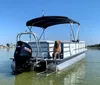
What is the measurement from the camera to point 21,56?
9562 mm

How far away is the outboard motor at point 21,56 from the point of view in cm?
956

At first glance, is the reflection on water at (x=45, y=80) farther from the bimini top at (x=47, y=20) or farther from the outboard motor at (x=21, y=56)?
the bimini top at (x=47, y=20)

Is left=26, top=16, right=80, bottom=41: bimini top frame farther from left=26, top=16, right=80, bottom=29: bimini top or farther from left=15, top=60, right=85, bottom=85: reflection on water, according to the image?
left=15, top=60, right=85, bottom=85: reflection on water

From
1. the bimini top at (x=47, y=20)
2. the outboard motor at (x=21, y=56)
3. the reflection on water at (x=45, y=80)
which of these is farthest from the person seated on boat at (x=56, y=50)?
the bimini top at (x=47, y=20)

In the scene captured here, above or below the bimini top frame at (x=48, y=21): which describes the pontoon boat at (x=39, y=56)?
below

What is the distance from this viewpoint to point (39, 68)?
428 inches

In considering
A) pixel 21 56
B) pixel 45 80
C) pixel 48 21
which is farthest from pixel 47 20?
pixel 45 80

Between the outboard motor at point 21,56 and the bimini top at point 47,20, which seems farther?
the bimini top at point 47,20

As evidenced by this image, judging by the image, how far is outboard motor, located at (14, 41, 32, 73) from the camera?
31.4 feet

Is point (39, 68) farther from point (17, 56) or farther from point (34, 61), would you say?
point (17, 56)

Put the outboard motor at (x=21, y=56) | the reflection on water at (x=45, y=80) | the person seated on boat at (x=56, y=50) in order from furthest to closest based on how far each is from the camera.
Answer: the person seated on boat at (x=56, y=50) → the outboard motor at (x=21, y=56) → the reflection on water at (x=45, y=80)

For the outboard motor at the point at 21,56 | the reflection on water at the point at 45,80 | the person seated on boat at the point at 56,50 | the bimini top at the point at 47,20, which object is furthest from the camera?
the bimini top at the point at 47,20

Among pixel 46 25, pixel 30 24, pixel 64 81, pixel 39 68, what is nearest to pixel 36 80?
pixel 64 81

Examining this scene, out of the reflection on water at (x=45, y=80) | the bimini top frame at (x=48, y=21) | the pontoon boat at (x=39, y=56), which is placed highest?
the bimini top frame at (x=48, y=21)
